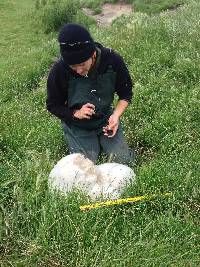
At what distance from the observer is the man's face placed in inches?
224

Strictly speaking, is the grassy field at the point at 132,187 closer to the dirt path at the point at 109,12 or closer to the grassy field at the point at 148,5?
the grassy field at the point at 148,5

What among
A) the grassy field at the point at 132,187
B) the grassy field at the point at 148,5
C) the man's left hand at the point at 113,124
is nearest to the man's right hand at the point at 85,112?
the man's left hand at the point at 113,124

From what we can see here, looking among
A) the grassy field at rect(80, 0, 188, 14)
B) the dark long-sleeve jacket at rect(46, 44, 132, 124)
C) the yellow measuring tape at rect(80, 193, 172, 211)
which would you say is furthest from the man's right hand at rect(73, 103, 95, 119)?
the grassy field at rect(80, 0, 188, 14)

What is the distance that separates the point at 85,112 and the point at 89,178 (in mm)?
1023

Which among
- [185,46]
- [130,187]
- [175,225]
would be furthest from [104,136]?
[185,46]

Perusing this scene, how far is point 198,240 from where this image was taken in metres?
A: 4.62

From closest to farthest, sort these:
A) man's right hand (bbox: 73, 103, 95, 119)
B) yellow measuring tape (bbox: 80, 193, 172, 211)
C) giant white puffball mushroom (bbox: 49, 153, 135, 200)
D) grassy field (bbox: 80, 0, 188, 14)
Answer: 1. yellow measuring tape (bbox: 80, 193, 172, 211)
2. giant white puffball mushroom (bbox: 49, 153, 135, 200)
3. man's right hand (bbox: 73, 103, 95, 119)
4. grassy field (bbox: 80, 0, 188, 14)

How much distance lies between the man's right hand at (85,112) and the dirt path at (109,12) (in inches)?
634

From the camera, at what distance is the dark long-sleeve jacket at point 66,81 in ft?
20.1

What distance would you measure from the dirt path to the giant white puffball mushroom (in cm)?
1694

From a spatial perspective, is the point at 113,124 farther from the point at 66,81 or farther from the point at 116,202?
the point at 116,202

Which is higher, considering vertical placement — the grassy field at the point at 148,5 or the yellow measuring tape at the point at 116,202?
the yellow measuring tape at the point at 116,202

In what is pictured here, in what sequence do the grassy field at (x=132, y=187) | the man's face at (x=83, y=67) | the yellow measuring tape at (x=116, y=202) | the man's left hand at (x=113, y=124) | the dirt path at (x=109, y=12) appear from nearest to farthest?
1. the grassy field at (x=132, y=187)
2. the yellow measuring tape at (x=116, y=202)
3. the man's face at (x=83, y=67)
4. the man's left hand at (x=113, y=124)
5. the dirt path at (x=109, y=12)

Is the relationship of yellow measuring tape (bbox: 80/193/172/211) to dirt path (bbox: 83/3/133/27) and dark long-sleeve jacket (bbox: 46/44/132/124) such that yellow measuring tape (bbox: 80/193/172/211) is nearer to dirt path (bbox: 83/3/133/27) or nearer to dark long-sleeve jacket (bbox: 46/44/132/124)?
dark long-sleeve jacket (bbox: 46/44/132/124)
